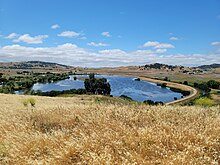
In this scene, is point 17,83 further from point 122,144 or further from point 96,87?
point 122,144

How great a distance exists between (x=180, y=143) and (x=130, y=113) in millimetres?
2361

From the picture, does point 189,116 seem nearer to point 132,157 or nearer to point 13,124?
point 132,157

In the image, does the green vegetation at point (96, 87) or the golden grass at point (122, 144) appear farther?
the green vegetation at point (96, 87)

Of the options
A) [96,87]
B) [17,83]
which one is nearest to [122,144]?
[96,87]

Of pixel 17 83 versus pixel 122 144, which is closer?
pixel 122 144

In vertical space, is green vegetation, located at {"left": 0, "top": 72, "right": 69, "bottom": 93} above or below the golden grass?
below

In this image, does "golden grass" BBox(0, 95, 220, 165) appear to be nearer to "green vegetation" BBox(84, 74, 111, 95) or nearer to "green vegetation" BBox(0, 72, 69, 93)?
"green vegetation" BBox(0, 72, 69, 93)

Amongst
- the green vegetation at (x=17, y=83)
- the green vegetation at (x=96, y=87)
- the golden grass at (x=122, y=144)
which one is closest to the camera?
the golden grass at (x=122, y=144)

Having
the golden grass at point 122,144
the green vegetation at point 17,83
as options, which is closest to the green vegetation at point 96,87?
the green vegetation at point 17,83

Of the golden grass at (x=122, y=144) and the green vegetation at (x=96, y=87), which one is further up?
the golden grass at (x=122, y=144)

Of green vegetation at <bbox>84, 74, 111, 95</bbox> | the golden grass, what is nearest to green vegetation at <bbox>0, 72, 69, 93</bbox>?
green vegetation at <bbox>84, 74, 111, 95</bbox>

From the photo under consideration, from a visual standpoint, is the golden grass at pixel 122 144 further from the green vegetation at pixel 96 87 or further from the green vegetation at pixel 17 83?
the green vegetation at pixel 96 87

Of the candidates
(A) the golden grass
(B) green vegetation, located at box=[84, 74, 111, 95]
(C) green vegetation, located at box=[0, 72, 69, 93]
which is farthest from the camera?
(B) green vegetation, located at box=[84, 74, 111, 95]

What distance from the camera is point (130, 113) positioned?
7066 millimetres
